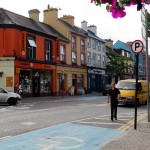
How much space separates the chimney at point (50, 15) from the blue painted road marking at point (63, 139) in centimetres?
4050

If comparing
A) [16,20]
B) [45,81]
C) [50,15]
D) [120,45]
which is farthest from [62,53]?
[120,45]

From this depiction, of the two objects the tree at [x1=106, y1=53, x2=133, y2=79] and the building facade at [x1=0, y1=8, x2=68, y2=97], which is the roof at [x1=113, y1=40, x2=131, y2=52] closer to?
the tree at [x1=106, y1=53, x2=133, y2=79]

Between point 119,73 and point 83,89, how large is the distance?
11.7 metres

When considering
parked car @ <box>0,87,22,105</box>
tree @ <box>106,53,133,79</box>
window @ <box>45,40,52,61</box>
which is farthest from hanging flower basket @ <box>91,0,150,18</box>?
tree @ <box>106,53,133,79</box>

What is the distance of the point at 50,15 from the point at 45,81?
12466 mm

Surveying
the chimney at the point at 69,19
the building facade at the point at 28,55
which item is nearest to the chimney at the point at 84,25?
the chimney at the point at 69,19

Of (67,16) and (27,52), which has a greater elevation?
(67,16)

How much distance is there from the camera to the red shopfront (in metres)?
39.3

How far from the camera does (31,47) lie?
41.5 meters

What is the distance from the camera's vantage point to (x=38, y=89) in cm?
4284

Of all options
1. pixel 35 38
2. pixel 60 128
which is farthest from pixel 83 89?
pixel 60 128

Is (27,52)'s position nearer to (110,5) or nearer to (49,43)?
(49,43)

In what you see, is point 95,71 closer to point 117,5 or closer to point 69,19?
point 69,19

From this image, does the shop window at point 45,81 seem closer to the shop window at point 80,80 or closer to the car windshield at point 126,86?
the shop window at point 80,80
